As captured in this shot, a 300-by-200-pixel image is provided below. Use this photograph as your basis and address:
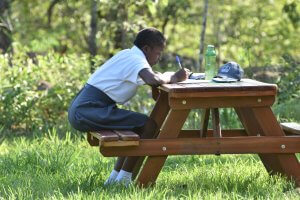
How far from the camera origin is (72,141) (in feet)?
29.4

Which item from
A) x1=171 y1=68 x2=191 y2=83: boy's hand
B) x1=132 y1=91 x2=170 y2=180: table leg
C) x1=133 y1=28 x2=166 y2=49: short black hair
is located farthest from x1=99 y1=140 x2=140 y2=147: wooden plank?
x1=133 y1=28 x2=166 y2=49: short black hair

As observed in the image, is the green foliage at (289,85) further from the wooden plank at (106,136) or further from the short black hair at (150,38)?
the wooden plank at (106,136)

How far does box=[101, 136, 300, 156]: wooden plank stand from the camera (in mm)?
6004

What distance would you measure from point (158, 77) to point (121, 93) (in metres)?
0.43

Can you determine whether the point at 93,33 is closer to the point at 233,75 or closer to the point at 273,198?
the point at 233,75

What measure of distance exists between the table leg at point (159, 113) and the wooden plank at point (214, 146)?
1.45 ft

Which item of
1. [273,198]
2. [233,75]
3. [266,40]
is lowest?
[266,40]

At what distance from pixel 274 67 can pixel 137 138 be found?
A: 22.8 feet

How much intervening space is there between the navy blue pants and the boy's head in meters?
0.49

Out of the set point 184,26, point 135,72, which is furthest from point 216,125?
point 184,26

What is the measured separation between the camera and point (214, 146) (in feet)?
20.0

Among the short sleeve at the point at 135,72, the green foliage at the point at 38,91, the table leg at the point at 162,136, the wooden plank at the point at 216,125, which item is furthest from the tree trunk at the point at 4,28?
the table leg at the point at 162,136

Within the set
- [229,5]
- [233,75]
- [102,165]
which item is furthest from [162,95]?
[229,5]

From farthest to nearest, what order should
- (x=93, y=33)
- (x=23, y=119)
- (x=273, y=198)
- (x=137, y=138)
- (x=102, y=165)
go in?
(x=93, y=33) → (x=23, y=119) → (x=102, y=165) → (x=137, y=138) → (x=273, y=198)
